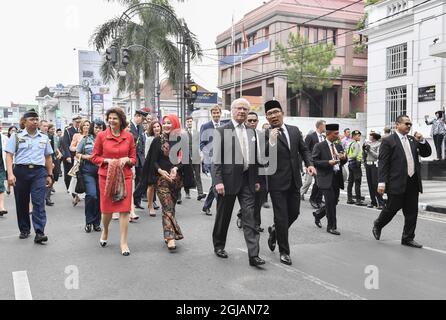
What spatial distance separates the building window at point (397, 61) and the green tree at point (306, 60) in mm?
11083

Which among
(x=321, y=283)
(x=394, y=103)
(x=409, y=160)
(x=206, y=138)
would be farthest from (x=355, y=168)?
(x=394, y=103)

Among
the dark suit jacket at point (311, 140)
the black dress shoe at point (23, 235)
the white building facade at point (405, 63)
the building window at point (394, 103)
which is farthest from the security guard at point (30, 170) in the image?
the building window at point (394, 103)

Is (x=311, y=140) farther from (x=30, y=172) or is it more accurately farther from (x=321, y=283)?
(x=30, y=172)

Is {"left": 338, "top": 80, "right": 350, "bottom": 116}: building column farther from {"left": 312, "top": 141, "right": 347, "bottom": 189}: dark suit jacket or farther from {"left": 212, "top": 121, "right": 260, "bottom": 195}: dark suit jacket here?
{"left": 212, "top": 121, "right": 260, "bottom": 195}: dark suit jacket

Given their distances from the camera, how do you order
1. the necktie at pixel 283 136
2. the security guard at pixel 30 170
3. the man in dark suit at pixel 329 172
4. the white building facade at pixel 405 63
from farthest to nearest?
the white building facade at pixel 405 63, the man in dark suit at pixel 329 172, the security guard at pixel 30 170, the necktie at pixel 283 136

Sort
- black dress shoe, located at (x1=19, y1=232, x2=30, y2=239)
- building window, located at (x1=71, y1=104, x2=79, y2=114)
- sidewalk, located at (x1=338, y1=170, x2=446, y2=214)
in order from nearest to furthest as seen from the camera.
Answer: black dress shoe, located at (x1=19, y1=232, x2=30, y2=239) < sidewalk, located at (x1=338, y1=170, x2=446, y2=214) < building window, located at (x1=71, y1=104, x2=79, y2=114)

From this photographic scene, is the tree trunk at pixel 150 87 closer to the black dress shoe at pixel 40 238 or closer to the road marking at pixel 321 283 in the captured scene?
the black dress shoe at pixel 40 238

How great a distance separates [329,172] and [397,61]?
18819mm

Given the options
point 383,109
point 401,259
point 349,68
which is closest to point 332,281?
point 401,259

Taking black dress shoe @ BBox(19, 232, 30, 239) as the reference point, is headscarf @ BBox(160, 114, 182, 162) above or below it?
above

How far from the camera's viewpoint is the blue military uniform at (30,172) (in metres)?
7.29

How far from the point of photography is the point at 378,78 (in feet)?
85.7

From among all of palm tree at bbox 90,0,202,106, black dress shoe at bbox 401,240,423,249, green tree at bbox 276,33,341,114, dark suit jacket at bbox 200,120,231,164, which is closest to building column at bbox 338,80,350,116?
green tree at bbox 276,33,341,114

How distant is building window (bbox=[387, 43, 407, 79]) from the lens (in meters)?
24.5
